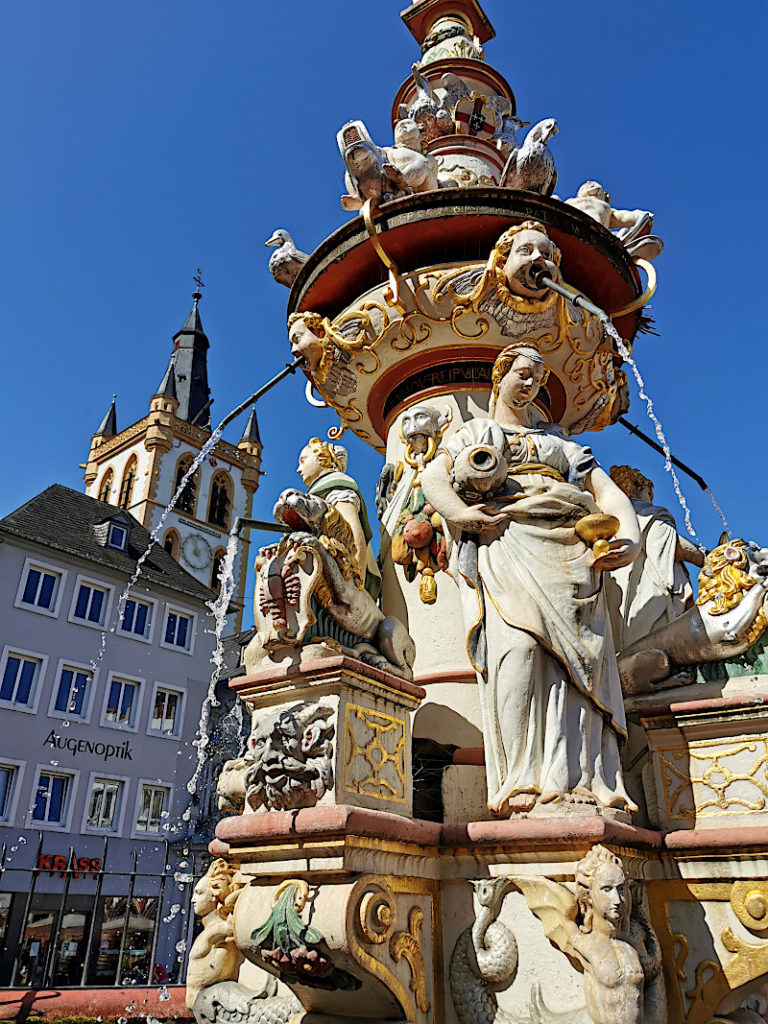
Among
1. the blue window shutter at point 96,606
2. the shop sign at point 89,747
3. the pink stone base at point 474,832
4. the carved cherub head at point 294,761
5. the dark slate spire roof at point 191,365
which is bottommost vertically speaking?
the pink stone base at point 474,832

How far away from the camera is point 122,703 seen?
94.8 ft

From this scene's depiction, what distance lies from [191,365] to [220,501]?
1429 cm

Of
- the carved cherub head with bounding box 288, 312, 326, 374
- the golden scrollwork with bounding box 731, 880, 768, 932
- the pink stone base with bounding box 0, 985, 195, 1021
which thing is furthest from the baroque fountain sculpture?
the pink stone base with bounding box 0, 985, 195, 1021

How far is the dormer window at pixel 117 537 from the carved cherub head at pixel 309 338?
27133 mm

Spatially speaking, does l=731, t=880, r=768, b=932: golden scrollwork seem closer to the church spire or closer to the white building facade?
the white building facade

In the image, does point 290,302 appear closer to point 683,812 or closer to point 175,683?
point 683,812

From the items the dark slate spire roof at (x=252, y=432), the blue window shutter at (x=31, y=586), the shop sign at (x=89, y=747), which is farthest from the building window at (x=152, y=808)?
the dark slate spire roof at (x=252, y=432)

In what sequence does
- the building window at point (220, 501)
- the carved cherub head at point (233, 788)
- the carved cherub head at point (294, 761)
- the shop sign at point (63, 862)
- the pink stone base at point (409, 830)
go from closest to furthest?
the pink stone base at point (409, 830)
the carved cherub head at point (294, 761)
the carved cherub head at point (233, 788)
the shop sign at point (63, 862)
the building window at point (220, 501)

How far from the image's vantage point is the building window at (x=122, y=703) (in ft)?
93.3

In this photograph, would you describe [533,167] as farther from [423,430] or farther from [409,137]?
[423,430]

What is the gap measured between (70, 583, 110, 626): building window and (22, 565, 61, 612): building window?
766 mm

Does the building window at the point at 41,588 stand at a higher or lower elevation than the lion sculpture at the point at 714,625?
higher

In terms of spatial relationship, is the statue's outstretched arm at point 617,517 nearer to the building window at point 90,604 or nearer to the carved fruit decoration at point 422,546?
the carved fruit decoration at point 422,546

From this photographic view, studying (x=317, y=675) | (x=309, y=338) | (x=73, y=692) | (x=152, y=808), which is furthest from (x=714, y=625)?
(x=152, y=808)
